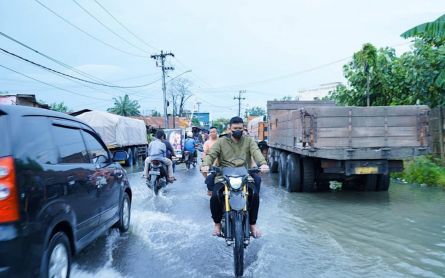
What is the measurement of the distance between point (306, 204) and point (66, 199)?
669 cm

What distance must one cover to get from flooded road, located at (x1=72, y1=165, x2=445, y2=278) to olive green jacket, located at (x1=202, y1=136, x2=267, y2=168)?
4.01 ft

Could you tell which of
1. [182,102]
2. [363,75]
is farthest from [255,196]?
[182,102]

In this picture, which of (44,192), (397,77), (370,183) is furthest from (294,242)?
(397,77)

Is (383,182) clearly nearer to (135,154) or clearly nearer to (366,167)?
(366,167)

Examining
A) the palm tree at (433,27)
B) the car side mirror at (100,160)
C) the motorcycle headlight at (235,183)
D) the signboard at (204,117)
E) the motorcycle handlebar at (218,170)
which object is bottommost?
the motorcycle headlight at (235,183)

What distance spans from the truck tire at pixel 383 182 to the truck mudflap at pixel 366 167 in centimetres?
165

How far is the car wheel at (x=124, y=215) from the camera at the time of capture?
683 cm

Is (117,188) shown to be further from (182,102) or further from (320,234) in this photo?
(182,102)

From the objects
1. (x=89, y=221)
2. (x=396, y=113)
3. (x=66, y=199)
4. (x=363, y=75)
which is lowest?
(x=89, y=221)

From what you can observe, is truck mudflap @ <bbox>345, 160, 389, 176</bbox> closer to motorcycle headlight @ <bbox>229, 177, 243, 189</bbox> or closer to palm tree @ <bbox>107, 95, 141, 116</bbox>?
motorcycle headlight @ <bbox>229, 177, 243, 189</bbox>

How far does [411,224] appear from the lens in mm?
7672

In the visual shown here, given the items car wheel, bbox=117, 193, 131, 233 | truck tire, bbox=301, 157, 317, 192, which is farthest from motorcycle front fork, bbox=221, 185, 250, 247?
truck tire, bbox=301, 157, 317, 192

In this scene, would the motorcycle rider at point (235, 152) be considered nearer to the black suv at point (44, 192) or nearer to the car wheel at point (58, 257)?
the black suv at point (44, 192)

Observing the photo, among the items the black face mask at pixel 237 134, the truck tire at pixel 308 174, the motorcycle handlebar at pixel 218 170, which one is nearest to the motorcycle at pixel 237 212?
the motorcycle handlebar at pixel 218 170
